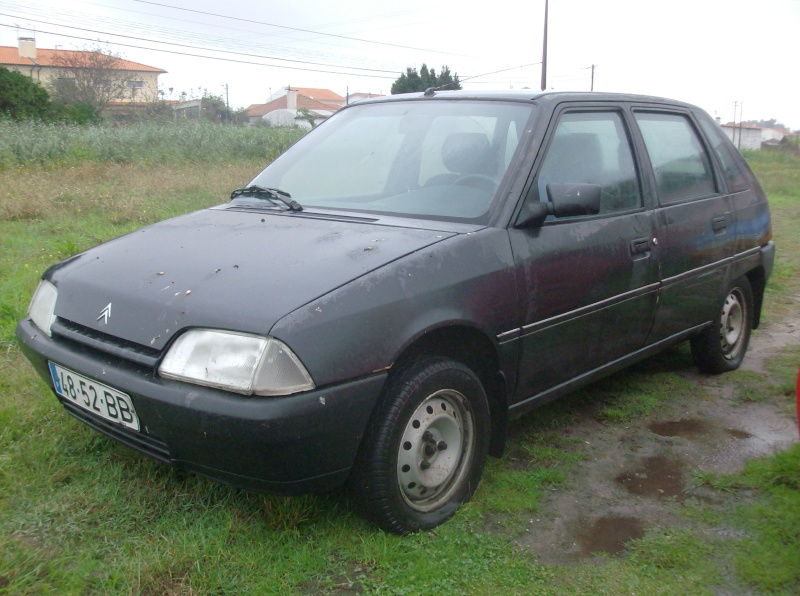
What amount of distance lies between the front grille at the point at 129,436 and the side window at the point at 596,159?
1870 mm

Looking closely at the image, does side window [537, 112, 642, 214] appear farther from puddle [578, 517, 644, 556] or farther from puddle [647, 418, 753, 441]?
puddle [578, 517, 644, 556]

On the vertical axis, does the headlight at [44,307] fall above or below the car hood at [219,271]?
below

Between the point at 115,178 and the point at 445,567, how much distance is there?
1225 cm

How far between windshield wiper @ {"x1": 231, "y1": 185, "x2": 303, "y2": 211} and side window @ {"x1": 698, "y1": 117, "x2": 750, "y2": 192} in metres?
2.76

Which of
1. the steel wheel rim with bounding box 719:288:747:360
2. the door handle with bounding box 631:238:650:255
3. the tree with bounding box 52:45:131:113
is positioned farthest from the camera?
the tree with bounding box 52:45:131:113

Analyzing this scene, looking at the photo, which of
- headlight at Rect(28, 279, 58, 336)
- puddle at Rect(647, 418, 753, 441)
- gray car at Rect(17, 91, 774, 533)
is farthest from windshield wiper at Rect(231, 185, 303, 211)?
puddle at Rect(647, 418, 753, 441)

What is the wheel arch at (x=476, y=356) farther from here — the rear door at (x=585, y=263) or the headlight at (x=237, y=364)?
the headlight at (x=237, y=364)

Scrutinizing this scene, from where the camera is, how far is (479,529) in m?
2.76

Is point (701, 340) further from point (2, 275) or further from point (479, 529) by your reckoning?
point (2, 275)

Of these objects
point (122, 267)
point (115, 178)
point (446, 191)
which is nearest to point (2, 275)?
point (122, 267)

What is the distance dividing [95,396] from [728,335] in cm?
395

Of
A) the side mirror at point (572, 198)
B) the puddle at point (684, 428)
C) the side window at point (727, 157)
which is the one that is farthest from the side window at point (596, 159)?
the puddle at point (684, 428)

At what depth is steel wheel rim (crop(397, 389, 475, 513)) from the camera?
8.58 feet

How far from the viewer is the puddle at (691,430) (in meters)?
3.80
